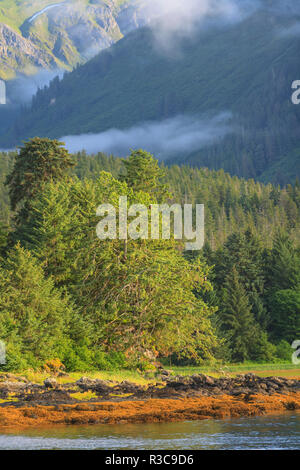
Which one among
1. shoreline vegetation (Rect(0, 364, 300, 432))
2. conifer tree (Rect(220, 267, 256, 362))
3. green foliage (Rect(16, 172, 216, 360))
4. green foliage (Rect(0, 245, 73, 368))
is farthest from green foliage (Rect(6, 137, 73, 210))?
shoreline vegetation (Rect(0, 364, 300, 432))

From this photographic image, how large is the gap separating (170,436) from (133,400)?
10.3 meters

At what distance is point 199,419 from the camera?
32656 millimetres

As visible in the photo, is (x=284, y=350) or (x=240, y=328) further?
(x=240, y=328)

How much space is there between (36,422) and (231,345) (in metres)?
71.7

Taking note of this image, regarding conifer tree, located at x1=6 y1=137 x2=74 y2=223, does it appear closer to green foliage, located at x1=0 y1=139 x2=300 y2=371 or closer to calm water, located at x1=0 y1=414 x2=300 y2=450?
green foliage, located at x1=0 y1=139 x2=300 y2=371

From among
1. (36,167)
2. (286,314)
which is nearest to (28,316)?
(36,167)

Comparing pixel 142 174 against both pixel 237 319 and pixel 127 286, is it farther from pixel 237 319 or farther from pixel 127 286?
pixel 237 319

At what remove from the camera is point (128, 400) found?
122 feet

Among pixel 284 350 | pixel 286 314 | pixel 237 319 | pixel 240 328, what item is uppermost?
pixel 286 314

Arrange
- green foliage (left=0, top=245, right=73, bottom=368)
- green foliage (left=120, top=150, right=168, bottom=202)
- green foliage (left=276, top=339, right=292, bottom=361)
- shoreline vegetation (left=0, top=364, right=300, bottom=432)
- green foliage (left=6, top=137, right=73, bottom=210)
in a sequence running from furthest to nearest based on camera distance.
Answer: green foliage (left=276, top=339, right=292, bottom=361), green foliage (left=120, top=150, right=168, bottom=202), green foliage (left=6, top=137, right=73, bottom=210), green foliage (left=0, top=245, right=73, bottom=368), shoreline vegetation (left=0, top=364, right=300, bottom=432)

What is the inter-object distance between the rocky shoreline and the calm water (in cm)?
183

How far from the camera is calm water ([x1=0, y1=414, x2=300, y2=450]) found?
25.1 meters

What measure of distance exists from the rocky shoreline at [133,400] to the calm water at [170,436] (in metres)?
1.83

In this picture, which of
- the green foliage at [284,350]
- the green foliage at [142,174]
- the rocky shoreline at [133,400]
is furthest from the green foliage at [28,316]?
the green foliage at [284,350]
